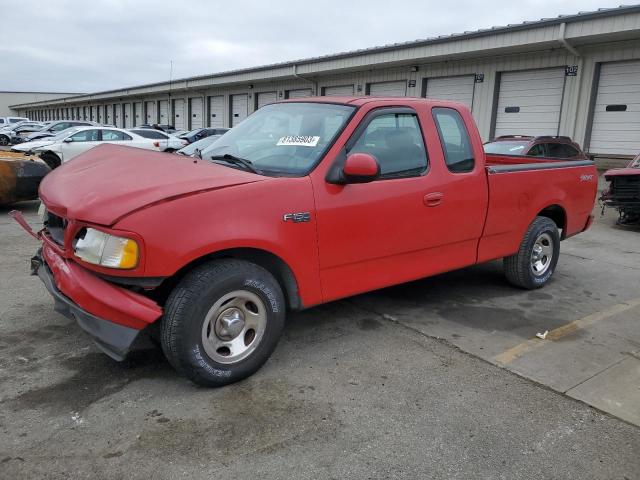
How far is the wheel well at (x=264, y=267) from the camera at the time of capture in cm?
327

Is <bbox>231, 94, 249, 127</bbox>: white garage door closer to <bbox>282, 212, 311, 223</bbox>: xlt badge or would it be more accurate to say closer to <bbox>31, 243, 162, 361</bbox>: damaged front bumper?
<bbox>282, 212, 311, 223</bbox>: xlt badge

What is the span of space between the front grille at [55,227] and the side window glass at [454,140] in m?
3.05

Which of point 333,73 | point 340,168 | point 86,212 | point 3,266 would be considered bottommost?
point 3,266

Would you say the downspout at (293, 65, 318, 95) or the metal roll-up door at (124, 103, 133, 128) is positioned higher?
the downspout at (293, 65, 318, 95)

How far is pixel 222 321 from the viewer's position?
3.32m

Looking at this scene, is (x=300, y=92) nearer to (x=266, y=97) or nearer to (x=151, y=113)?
(x=266, y=97)

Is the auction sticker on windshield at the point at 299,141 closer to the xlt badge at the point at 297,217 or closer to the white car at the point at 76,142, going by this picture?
the xlt badge at the point at 297,217

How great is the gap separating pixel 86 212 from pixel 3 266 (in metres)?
3.79

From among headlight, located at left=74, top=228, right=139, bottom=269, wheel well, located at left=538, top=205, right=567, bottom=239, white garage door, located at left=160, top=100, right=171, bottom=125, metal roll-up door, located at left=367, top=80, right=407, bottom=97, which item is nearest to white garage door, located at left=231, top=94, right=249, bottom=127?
metal roll-up door, located at left=367, top=80, right=407, bottom=97

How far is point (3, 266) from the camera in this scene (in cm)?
603

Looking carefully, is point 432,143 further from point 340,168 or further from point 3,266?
point 3,266

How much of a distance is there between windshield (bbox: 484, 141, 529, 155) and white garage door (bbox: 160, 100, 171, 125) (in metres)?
33.6

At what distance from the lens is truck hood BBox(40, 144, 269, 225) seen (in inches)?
119

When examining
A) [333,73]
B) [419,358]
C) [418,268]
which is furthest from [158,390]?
[333,73]
